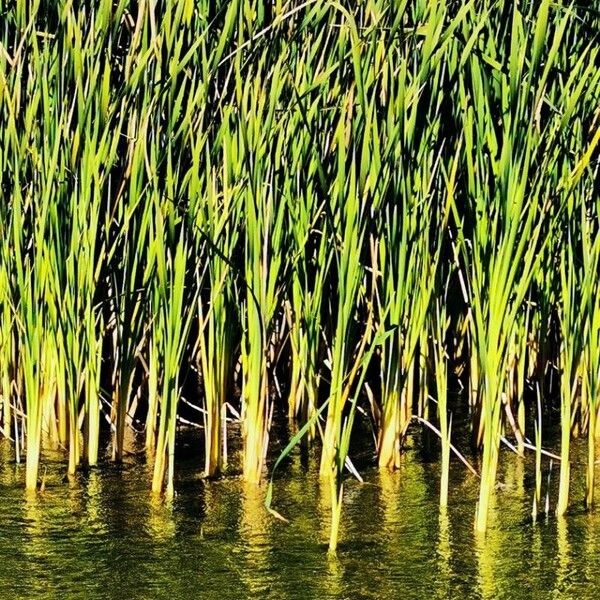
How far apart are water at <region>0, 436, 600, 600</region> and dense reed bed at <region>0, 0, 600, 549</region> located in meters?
0.11

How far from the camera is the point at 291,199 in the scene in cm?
427

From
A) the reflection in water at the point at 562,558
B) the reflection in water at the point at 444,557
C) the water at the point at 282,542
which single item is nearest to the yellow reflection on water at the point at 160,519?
the water at the point at 282,542

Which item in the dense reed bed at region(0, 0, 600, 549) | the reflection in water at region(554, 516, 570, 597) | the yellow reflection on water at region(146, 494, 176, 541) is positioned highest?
the dense reed bed at region(0, 0, 600, 549)

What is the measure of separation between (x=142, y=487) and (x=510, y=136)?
1754 mm

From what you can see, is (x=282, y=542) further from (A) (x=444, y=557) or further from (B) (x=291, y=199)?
(B) (x=291, y=199)

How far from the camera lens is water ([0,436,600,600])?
3.54 m

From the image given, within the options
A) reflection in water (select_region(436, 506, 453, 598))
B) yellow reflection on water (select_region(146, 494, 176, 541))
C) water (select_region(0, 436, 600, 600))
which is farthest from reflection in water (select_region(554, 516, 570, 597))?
yellow reflection on water (select_region(146, 494, 176, 541))

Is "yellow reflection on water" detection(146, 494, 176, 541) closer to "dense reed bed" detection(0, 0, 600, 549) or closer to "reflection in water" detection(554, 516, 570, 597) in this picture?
"dense reed bed" detection(0, 0, 600, 549)

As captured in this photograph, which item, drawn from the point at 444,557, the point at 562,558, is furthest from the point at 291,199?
the point at 562,558

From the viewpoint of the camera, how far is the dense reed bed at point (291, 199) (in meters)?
3.92

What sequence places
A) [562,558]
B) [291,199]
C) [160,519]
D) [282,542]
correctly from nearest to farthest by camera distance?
1. [562,558]
2. [282,542]
3. [160,519]
4. [291,199]

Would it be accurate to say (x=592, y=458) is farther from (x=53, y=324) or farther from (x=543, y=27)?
(x=53, y=324)

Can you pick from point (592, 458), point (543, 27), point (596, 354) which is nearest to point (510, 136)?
point (543, 27)

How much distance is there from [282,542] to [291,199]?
111cm
